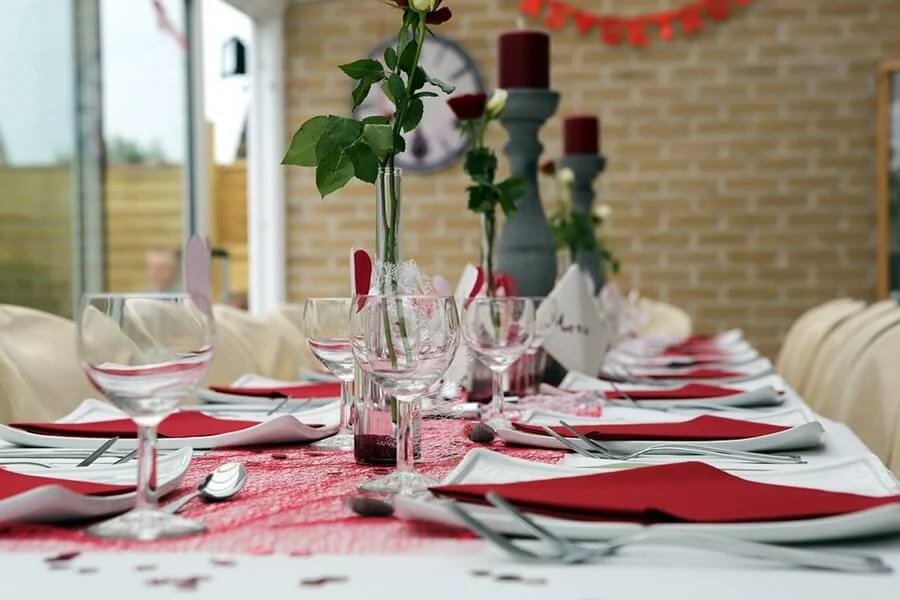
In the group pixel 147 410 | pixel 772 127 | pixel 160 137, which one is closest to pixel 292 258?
pixel 160 137

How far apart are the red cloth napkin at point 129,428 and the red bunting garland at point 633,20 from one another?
13.7 feet

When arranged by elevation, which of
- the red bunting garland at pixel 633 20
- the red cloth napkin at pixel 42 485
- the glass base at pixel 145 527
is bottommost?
the glass base at pixel 145 527

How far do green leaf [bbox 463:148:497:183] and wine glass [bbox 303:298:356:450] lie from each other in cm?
58

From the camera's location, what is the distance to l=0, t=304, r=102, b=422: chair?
1809 mm

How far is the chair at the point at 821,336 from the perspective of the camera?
2943 millimetres

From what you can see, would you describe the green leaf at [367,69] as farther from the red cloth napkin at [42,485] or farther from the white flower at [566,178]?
the white flower at [566,178]

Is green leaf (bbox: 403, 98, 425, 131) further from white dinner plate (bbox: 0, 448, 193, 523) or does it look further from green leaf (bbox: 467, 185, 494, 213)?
green leaf (bbox: 467, 185, 494, 213)

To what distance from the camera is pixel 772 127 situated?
536cm

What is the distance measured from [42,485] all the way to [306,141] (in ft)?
1.26

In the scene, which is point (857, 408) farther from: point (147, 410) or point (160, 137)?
point (160, 137)

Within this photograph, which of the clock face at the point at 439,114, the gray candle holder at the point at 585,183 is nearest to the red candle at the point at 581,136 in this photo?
the gray candle holder at the point at 585,183

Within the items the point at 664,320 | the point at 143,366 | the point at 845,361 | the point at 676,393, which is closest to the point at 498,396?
the point at 676,393

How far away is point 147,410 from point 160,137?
4.15m

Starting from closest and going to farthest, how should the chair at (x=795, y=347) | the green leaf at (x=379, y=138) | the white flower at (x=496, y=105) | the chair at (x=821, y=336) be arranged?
1. the green leaf at (x=379, y=138)
2. the white flower at (x=496, y=105)
3. the chair at (x=821, y=336)
4. the chair at (x=795, y=347)
